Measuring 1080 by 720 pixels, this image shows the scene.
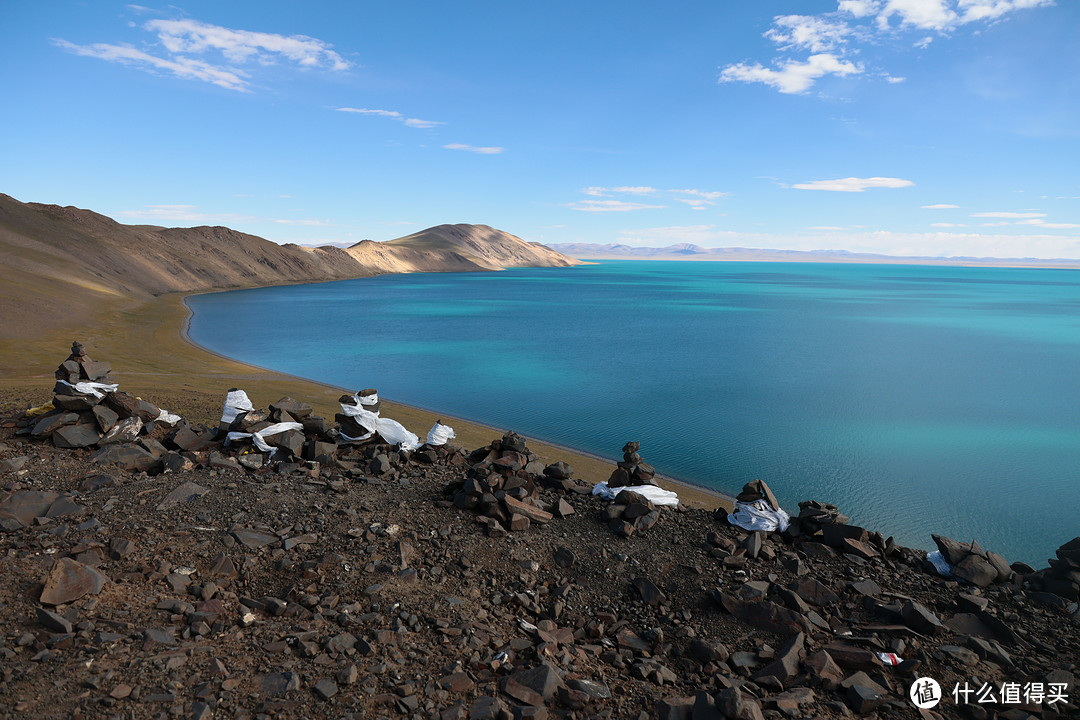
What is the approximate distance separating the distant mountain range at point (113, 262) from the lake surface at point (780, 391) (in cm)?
859

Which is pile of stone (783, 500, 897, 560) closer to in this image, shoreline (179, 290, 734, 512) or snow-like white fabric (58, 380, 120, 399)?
shoreline (179, 290, 734, 512)

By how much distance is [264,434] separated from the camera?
10.5 metres

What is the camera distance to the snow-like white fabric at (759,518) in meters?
8.27

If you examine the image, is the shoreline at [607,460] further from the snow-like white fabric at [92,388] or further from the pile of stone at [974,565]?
the snow-like white fabric at [92,388]

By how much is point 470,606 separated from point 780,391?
72.0 ft

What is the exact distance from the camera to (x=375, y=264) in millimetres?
140125

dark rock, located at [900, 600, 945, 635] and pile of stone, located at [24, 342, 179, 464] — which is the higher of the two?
pile of stone, located at [24, 342, 179, 464]

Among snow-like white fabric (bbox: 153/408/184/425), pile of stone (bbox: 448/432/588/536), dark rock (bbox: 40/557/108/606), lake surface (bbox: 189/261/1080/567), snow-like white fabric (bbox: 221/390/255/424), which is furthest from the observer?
lake surface (bbox: 189/261/1080/567)

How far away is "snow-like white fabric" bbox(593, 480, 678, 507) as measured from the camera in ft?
30.2

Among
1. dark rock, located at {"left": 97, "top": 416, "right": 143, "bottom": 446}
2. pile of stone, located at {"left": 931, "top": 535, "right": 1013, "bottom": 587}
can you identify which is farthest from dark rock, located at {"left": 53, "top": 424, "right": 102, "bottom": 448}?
pile of stone, located at {"left": 931, "top": 535, "right": 1013, "bottom": 587}

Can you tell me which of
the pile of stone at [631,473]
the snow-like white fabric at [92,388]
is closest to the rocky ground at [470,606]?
the pile of stone at [631,473]

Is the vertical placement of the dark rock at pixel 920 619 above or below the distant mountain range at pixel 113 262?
below

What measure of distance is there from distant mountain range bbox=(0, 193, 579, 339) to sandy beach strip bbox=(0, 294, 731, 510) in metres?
4.68

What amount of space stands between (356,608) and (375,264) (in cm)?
14151
